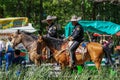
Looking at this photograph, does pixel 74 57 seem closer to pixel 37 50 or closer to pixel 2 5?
pixel 37 50

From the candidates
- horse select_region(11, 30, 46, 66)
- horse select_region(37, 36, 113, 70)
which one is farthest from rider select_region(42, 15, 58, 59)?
horse select_region(11, 30, 46, 66)

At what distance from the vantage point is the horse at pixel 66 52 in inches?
715

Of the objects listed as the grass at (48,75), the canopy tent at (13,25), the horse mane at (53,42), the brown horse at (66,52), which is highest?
the grass at (48,75)

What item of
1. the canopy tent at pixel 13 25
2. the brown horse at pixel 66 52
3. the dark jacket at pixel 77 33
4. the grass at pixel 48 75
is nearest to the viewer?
the grass at pixel 48 75

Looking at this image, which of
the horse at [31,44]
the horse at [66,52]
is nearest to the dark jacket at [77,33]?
the horse at [66,52]

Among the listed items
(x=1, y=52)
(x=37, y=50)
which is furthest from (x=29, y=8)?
(x=37, y=50)

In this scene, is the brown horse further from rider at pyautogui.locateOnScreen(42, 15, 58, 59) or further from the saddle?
rider at pyautogui.locateOnScreen(42, 15, 58, 59)

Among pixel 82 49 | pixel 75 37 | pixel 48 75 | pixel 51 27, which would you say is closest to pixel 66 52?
pixel 82 49

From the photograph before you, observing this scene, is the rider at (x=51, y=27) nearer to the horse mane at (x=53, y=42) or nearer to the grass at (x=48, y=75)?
the horse mane at (x=53, y=42)

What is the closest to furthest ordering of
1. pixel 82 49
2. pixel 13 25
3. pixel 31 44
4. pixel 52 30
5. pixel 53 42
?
1. pixel 82 49
2. pixel 52 30
3. pixel 53 42
4. pixel 31 44
5. pixel 13 25

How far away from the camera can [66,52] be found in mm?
18172

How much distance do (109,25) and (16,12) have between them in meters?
17.0

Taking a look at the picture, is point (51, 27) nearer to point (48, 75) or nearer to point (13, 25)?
point (48, 75)

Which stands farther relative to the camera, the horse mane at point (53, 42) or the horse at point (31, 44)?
the horse at point (31, 44)
